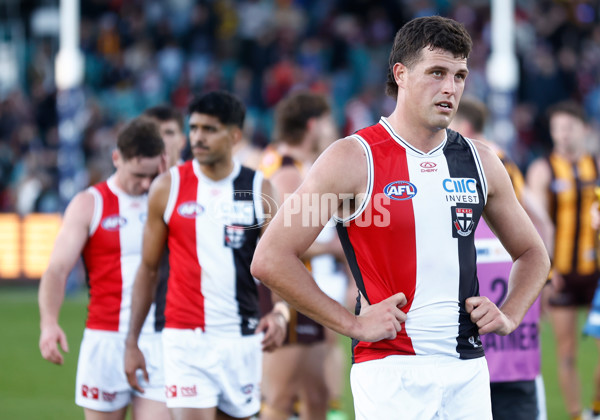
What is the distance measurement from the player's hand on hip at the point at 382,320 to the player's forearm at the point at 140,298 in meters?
1.88

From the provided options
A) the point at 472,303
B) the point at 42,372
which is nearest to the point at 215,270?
the point at 472,303

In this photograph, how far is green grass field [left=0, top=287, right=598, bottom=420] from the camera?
791cm

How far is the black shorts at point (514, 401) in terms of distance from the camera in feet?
15.7

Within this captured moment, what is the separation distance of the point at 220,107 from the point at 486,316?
2367mm

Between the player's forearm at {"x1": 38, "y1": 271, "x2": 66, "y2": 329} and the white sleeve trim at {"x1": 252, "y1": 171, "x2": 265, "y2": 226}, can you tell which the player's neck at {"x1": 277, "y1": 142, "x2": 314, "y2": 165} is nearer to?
the white sleeve trim at {"x1": 252, "y1": 171, "x2": 265, "y2": 226}

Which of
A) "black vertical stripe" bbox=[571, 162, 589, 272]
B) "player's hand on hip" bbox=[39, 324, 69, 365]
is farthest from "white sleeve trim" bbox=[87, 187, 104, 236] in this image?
"black vertical stripe" bbox=[571, 162, 589, 272]

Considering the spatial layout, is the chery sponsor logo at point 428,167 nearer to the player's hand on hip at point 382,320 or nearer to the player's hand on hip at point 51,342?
the player's hand on hip at point 382,320

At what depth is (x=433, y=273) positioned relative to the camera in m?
3.25

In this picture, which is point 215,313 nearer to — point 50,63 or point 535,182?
point 535,182

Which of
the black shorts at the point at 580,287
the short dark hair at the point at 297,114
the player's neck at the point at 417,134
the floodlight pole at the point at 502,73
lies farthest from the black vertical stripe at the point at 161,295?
the floodlight pole at the point at 502,73

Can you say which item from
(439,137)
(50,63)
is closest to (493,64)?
(50,63)

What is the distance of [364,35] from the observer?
20.7 m

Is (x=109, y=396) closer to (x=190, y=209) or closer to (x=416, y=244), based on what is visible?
(x=190, y=209)

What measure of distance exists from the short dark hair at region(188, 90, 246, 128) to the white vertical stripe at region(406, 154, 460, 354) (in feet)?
6.50
